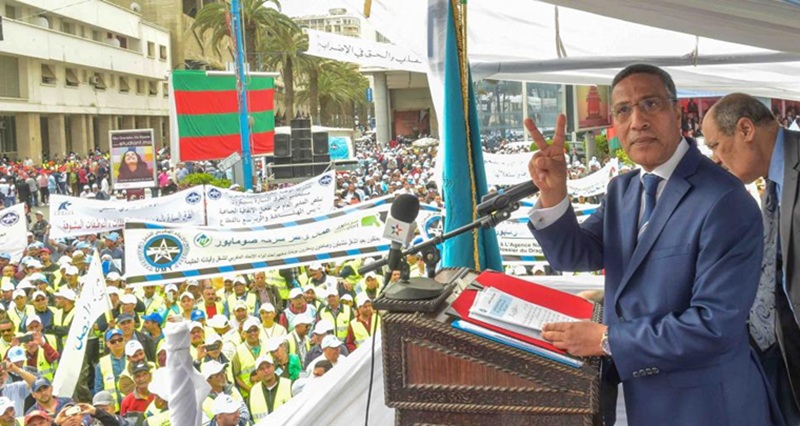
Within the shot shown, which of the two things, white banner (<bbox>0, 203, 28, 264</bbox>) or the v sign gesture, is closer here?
the v sign gesture

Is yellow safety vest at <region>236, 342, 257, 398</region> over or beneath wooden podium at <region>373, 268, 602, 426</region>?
beneath

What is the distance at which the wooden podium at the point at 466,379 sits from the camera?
181cm

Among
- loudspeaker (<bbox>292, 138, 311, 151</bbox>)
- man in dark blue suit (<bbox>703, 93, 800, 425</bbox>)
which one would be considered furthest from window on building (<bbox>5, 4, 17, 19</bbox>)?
man in dark blue suit (<bbox>703, 93, 800, 425</bbox>)

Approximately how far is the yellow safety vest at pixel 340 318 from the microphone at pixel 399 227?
8.23 metres

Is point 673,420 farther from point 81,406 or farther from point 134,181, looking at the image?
point 134,181

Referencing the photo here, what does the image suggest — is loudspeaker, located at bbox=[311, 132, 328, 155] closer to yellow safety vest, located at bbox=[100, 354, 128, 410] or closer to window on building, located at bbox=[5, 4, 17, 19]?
yellow safety vest, located at bbox=[100, 354, 128, 410]

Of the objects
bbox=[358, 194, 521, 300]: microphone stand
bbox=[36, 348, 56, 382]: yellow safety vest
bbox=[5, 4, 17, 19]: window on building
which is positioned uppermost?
bbox=[5, 4, 17, 19]: window on building

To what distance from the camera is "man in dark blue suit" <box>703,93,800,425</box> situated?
2.38 m

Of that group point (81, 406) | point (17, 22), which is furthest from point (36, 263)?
point (17, 22)

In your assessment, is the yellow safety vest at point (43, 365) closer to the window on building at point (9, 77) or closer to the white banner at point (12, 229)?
the white banner at point (12, 229)

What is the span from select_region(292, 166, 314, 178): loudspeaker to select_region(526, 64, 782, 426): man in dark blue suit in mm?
25916

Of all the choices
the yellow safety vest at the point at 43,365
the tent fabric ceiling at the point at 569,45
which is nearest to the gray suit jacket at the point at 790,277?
the tent fabric ceiling at the point at 569,45

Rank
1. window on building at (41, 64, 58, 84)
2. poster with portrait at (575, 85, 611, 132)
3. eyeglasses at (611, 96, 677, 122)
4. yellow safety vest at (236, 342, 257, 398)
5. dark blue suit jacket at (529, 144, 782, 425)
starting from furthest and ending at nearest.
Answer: window on building at (41, 64, 58, 84) → poster with portrait at (575, 85, 611, 132) → yellow safety vest at (236, 342, 257, 398) → eyeglasses at (611, 96, 677, 122) → dark blue suit jacket at (529, 144, 782, 425)

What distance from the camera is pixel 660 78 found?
1.98 m
